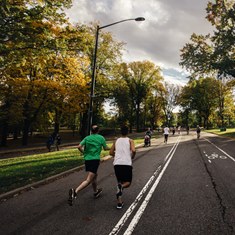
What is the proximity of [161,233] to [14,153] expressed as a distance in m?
22.5

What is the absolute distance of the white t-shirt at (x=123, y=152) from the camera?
5.72 metres

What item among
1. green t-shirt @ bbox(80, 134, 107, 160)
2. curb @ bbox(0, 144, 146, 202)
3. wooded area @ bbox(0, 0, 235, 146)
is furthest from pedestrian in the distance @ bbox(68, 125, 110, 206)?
wooded area @ bbox(0, 0, 235, 146)

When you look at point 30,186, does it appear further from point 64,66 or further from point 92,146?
point 64,66

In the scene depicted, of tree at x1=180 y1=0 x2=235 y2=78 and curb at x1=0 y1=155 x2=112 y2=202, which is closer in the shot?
curb at x1=0 y1=155 x2=112 y2=202

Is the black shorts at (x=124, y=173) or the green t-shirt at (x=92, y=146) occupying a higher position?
the green t-shirt at (x=92, y=146)

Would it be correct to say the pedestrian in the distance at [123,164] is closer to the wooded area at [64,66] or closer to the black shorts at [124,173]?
the black shorts at [124,173]

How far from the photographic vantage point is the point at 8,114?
2823 cm

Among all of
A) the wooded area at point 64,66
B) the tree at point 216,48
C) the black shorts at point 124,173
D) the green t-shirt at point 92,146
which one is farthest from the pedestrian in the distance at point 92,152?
the tree at point 216,48

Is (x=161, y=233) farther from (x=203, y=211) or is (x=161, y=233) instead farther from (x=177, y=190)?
(x=177, y=190)

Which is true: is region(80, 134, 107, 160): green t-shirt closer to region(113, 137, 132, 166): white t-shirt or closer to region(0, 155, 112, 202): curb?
region(113, 137, 132, 166): white t-shirt

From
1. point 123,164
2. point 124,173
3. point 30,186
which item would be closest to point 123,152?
point 123,164

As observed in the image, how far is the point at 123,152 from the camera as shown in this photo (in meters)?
5.77

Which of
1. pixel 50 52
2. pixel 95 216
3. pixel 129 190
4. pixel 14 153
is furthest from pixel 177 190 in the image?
pixel 14 153

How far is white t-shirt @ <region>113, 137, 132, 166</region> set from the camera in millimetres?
5723
